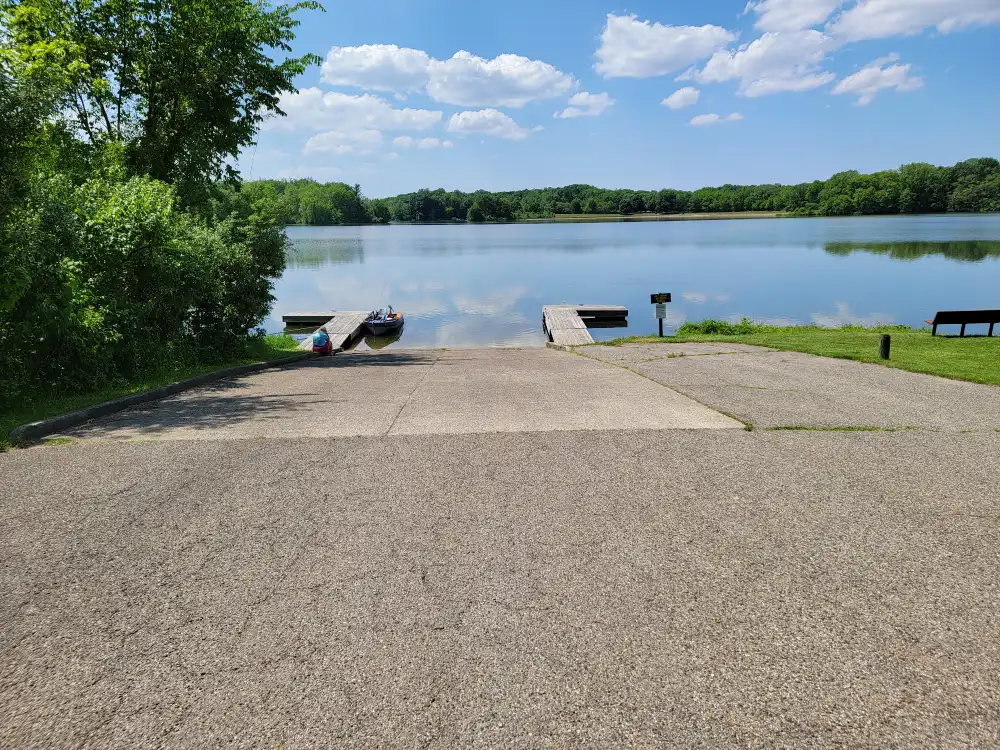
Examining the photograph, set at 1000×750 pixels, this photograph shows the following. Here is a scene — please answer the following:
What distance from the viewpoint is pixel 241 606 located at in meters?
3.28

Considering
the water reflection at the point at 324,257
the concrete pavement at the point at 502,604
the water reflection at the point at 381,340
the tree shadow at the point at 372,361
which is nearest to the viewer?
the concrete pavement at the point at 502,604

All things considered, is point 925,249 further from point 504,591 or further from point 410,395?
point 504,591

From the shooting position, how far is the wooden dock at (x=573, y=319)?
21.5m

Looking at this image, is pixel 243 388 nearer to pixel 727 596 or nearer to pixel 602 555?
pixel 602 555

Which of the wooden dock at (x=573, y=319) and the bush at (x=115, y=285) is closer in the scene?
the bush at (x=115, y=285)

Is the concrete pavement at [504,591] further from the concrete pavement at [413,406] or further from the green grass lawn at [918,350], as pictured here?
the green grass lawn at [918,350]

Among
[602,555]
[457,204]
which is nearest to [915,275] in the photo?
[602,555]

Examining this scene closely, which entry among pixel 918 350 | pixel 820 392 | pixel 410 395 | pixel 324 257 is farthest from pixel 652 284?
pixel 324 257

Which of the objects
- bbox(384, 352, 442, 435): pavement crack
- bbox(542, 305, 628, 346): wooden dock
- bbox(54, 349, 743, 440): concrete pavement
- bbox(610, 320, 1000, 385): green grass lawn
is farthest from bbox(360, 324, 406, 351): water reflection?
bbox(54, 349, 743, 440): concrete pavement

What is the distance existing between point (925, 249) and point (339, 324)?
5134cm

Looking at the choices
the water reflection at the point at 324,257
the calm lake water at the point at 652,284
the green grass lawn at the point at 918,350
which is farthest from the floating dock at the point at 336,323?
the water reflection at the point at 324,257

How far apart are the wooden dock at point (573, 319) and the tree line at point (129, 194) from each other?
10.6 meters

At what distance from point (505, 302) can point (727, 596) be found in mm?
30937

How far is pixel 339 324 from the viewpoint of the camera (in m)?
26.3
